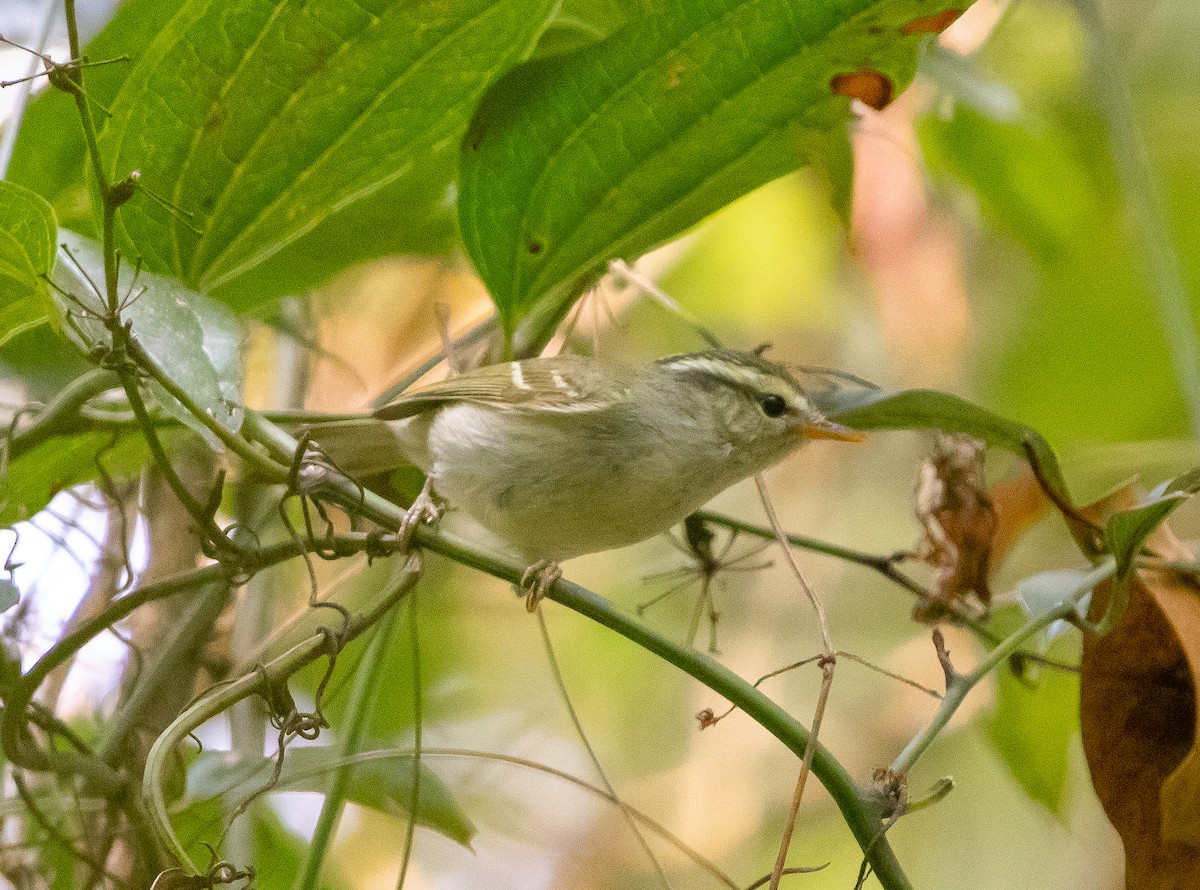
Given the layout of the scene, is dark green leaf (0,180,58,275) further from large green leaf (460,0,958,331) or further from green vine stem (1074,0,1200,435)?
green vine stem (1074,0,1200,435)

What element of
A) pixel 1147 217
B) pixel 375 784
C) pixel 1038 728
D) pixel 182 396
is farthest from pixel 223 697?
pixel 1147 217

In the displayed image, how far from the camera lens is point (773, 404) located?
1.97m

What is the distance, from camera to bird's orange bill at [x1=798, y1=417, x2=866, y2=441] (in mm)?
1789

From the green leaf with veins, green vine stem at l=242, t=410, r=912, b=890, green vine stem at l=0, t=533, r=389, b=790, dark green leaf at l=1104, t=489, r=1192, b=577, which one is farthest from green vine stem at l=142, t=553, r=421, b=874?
dark green leaf at l=1104, t=489, r=1192, b=577

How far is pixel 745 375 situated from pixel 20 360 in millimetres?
1208

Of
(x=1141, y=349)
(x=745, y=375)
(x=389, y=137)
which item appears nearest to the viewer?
(x=389, y=137)

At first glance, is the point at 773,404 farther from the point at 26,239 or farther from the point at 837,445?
the point at 837,445

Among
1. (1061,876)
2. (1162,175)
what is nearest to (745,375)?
(1162,175)

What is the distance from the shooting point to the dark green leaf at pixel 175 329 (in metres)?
1.08

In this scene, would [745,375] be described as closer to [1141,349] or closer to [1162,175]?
[1141,349]

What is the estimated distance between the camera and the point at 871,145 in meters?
3.17

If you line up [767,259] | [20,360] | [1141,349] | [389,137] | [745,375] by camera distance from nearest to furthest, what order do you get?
[389,137] → [20,360] → [745,375] → [1141,349] → [767,259]

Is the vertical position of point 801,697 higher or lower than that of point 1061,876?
higher

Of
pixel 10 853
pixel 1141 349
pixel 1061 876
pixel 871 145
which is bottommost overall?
pixel 1061 876
